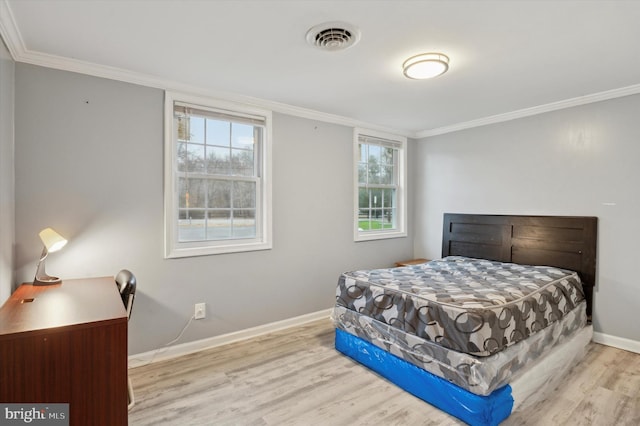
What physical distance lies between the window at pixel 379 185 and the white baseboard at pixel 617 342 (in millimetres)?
2316

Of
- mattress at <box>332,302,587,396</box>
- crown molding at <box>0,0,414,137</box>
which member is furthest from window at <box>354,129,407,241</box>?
mattress at <box>332,302,587,396</box>

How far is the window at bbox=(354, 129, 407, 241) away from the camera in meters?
4.24

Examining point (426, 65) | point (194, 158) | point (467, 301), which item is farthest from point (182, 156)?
point (467, 301)

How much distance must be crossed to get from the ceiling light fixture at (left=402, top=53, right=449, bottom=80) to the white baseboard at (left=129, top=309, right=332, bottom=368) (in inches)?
105

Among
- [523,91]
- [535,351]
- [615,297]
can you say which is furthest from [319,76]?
[615,297]

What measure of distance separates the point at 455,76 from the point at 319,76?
1.12 metres

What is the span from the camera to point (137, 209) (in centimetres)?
269

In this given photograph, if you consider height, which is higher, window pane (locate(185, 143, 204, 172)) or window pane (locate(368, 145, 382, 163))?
window pane (locate(368, 145, 382, 163))

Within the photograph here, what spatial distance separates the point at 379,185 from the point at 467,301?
2.49 metres

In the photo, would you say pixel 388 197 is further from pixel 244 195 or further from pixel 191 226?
pixel 191 226

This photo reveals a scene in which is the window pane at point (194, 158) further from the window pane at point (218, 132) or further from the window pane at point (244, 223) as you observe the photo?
the window pane at point (244, 223)

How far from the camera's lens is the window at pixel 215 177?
286cm

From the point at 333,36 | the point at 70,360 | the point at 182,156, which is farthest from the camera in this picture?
the point at 182,156

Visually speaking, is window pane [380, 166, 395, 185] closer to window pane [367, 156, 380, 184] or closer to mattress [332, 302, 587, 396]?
window pane [367, 156, 380, 184]
